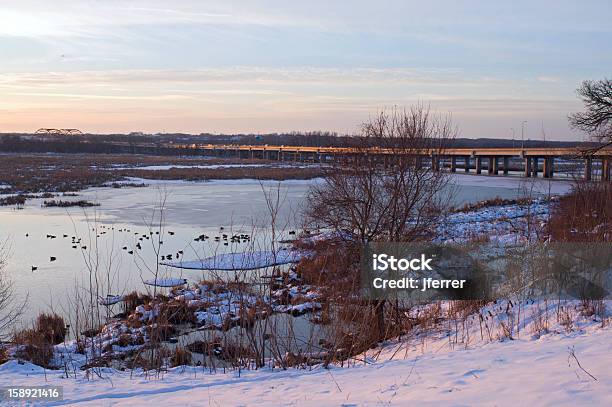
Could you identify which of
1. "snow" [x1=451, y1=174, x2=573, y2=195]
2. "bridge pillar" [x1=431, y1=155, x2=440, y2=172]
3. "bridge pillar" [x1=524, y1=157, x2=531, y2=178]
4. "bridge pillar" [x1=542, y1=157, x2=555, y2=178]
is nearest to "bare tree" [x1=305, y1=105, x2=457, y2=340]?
"bridge pillar" [x1=431, y1=155, x2=440, y2=172]

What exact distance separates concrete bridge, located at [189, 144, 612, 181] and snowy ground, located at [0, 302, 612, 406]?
6.59 m

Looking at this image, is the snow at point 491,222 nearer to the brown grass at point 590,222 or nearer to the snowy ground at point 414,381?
the brown grass at point 590,222

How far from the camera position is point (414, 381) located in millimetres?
Result: 6543

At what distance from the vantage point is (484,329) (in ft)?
32.2

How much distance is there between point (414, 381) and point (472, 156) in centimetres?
7945

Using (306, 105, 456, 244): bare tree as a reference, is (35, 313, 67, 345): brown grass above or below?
below

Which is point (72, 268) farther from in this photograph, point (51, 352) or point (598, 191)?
point (598, 191)

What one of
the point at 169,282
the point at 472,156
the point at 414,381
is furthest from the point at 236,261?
the point at 472,156

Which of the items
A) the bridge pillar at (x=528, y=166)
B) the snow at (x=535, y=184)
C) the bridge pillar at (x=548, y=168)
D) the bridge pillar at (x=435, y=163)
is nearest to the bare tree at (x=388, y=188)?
the bridge pillar at (x=435, y=163)

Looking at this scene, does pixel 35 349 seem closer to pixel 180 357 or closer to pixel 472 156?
pixel 180 357

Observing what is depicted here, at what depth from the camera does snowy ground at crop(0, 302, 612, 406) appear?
18.7 ft

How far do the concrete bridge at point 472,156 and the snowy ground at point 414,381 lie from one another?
260 inches

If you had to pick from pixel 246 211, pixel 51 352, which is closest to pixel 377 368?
pixel 51 352

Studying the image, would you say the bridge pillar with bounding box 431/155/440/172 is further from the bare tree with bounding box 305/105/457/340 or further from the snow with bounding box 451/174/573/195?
the snow with bounding box 451/174/573/195
